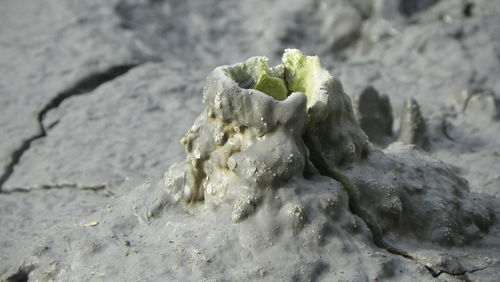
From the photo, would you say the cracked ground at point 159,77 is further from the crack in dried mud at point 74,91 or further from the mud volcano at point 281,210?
the mud volcano at point 281,210

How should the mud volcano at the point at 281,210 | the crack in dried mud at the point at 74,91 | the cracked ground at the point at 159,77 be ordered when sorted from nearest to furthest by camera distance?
the mud volcano at the point at 281,210, the cracked ground at the point at 159,77, the crack in dried mud at the point at 74,91

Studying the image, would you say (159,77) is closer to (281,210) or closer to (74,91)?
(74,91)

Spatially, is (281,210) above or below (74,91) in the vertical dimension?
above

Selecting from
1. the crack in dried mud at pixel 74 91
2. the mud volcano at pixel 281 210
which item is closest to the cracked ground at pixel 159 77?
the crack in dried mud at pixel 74 91

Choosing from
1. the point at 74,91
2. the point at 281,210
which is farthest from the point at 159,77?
the point at 281,210

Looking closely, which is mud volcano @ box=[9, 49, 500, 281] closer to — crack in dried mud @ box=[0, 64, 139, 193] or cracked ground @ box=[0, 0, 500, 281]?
cracked ground @ box=[0, 0, 500, 281]

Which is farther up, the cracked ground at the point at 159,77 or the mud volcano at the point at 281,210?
the mud volcano at the point at 281,210

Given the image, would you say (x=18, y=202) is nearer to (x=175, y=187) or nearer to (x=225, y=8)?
(x=175, y=187)

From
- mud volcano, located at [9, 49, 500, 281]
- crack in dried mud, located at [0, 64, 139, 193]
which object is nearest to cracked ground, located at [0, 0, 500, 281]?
crack in dried mud, located at [0, 64, 139, 193]
